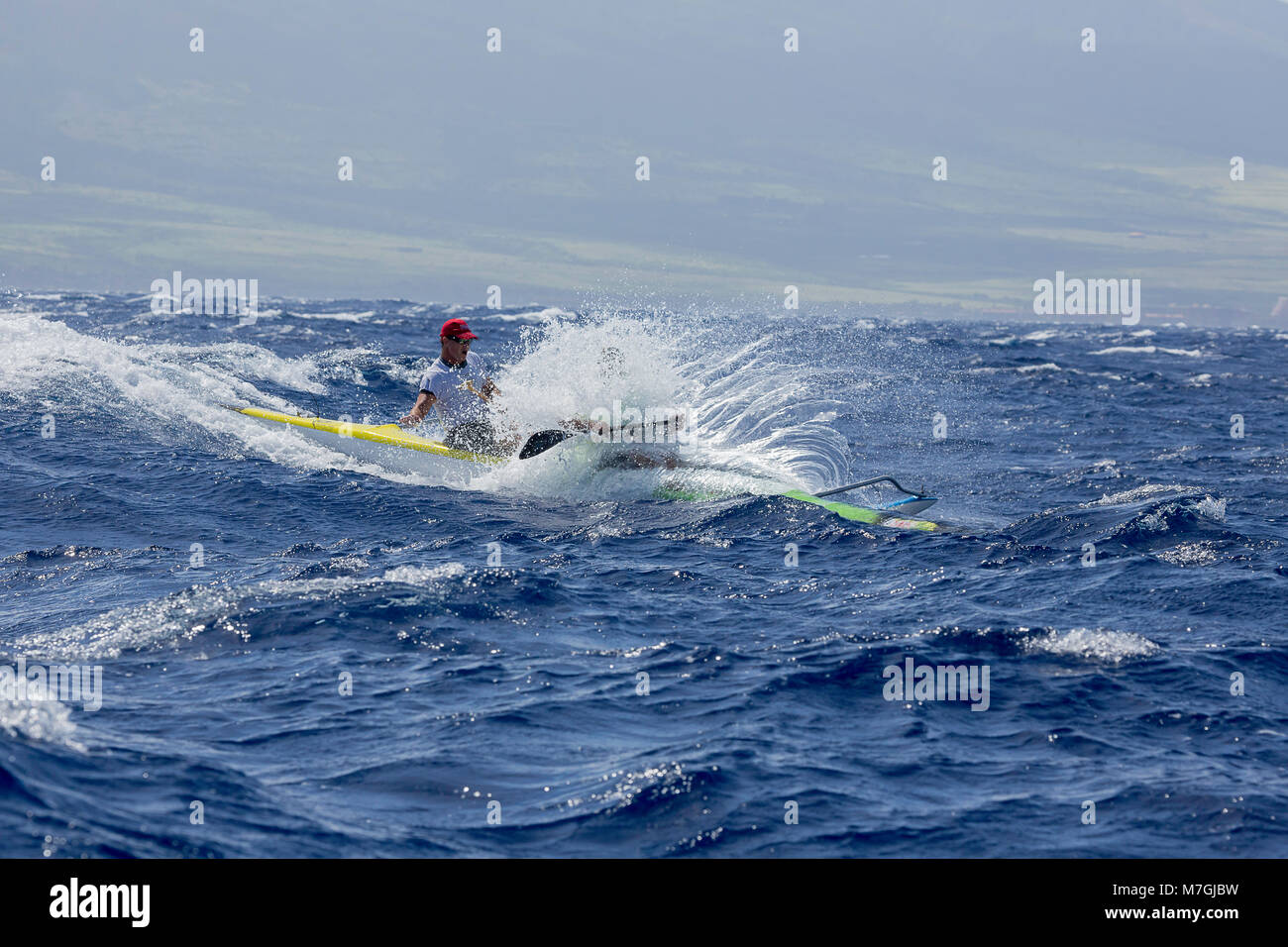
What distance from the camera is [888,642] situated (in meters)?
7.15

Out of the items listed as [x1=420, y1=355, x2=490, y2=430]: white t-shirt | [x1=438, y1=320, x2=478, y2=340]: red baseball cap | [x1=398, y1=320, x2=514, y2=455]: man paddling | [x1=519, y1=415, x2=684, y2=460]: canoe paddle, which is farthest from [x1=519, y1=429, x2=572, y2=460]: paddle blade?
[x1=438, y1=320, x2=478, y2=340]: red baseball cap

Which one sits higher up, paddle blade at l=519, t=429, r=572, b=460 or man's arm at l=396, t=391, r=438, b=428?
man's arm at l=396, t=391, r=438, b=428

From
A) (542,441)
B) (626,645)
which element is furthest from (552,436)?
(626,645)

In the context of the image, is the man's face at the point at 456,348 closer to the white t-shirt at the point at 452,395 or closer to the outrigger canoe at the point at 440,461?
the white t-shirt at the point at 452,395

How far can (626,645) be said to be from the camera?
23.7 feet

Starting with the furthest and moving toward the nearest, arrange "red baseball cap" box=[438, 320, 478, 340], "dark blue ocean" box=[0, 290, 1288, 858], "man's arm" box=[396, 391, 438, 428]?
1. "man's arm" box=[396, 391, 438, 428]
2. "red baseball cap" box=[438, 320, 478, 340]
3. "dark blue ocean" box=[0, 290, 1288, 858]

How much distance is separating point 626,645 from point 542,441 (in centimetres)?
517

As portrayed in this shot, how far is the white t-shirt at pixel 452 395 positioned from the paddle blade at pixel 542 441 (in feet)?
2.84

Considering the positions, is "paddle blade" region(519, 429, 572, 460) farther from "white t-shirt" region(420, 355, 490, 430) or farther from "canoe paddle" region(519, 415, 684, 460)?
"white t-shirt" region(420, 355, 490, 430)

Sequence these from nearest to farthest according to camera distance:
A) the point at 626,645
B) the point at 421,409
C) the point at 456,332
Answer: the point at 626,645
the point at 456,332
the point at 421,409

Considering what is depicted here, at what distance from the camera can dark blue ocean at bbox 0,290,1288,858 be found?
4793mm

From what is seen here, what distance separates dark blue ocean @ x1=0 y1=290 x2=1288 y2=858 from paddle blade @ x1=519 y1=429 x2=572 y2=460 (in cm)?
35

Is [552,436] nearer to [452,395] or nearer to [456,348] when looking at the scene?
[452,395]
